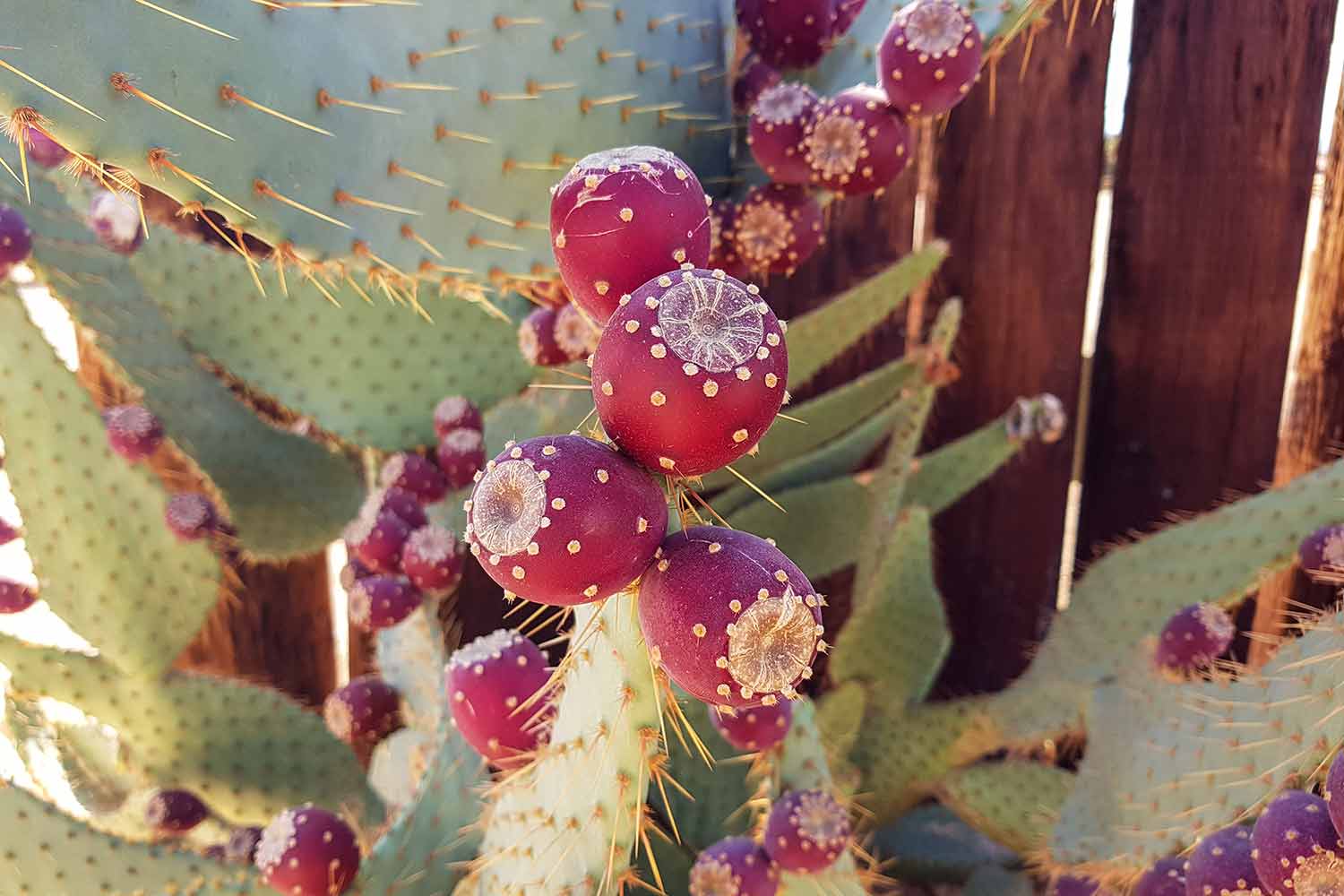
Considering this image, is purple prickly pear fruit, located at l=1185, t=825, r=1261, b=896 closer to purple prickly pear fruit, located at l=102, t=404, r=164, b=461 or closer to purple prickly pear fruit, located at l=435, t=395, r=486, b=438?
purple prickly pear fruit, located at l=435, t=395, r=486, b=438

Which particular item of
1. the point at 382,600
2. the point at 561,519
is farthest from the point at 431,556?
the point at 561,519

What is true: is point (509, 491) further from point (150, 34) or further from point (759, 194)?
point (759, 194)

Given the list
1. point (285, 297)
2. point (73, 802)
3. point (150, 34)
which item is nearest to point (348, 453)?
point (285, 297)

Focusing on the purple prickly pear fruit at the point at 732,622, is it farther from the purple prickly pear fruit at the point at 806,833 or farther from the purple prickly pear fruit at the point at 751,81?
the purple prickly pear fruit at the point at 751,81

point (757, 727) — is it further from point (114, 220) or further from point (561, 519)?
point (114, 220)

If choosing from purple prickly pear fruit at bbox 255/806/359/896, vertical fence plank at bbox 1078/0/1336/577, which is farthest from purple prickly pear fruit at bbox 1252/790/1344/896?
vertical fence plank at bbox 1078/0/1336/577
